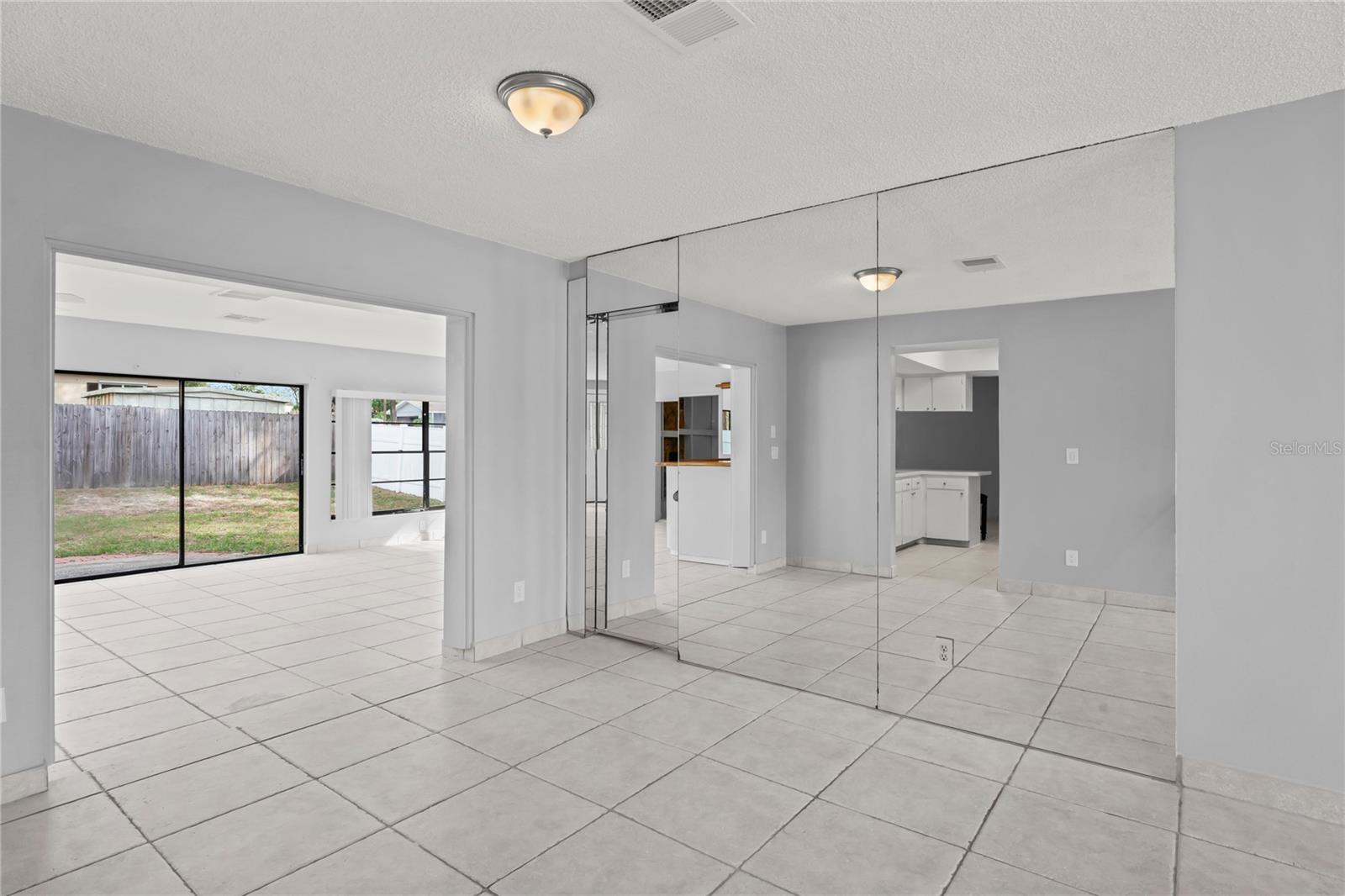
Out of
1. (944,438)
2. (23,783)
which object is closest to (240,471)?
(23,783)

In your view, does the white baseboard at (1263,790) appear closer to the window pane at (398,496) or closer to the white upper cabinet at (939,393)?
the white upper cabinet at (939,393)

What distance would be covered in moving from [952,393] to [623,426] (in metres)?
2.19

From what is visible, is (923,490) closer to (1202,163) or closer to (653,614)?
(653,614)

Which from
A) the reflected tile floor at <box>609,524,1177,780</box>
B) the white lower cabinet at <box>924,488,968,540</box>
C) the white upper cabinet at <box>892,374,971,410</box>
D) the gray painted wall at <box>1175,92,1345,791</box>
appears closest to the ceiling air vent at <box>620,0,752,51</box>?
the gray painted wall at <box>1175,92,1345,791</box>

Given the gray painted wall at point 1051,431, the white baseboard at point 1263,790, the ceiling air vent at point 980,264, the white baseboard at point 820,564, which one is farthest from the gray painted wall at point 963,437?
the white baseboard at point 1263,790

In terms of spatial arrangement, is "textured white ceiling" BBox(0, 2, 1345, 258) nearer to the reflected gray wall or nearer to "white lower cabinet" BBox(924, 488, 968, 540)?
the reflected gray wall

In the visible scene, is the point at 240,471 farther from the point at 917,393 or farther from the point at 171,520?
the point at 917,393

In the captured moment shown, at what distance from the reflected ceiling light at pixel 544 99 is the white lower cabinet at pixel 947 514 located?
12.9 feet

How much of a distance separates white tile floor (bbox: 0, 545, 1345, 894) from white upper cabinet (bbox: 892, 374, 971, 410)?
179 centimetres

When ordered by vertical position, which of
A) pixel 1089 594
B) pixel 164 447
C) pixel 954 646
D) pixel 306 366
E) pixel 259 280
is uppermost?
pixel 306 366

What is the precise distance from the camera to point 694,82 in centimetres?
228

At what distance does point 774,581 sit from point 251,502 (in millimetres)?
6348

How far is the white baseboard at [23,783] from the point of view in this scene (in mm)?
2377

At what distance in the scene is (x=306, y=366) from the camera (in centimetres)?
794
